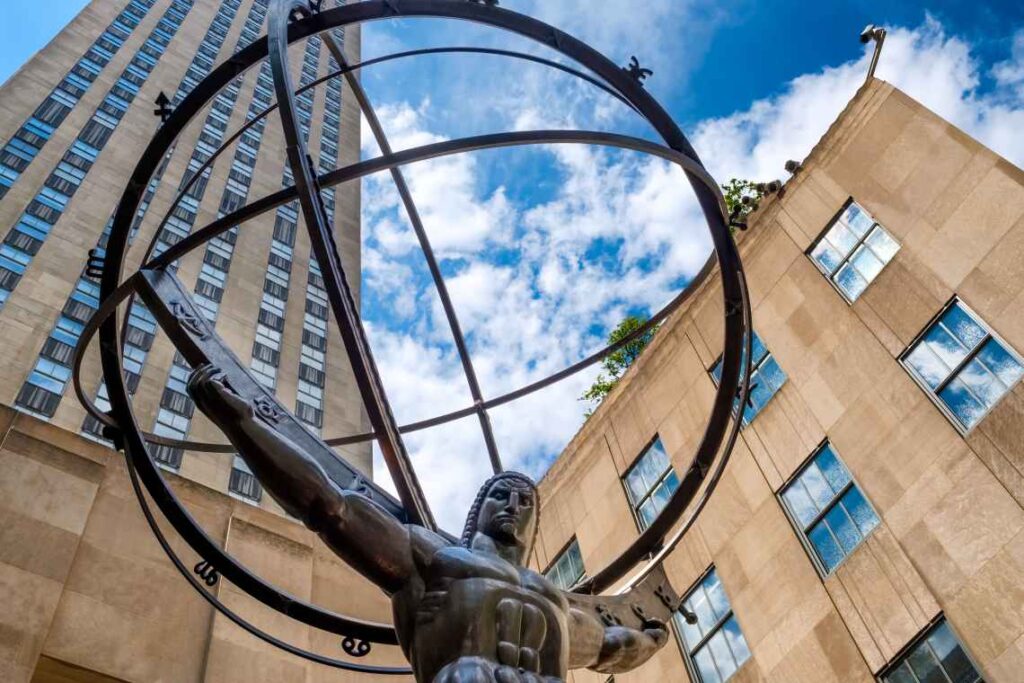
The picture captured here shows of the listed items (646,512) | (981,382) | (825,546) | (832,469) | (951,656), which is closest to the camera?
(951,656)

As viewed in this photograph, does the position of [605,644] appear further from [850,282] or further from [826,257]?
[826,257]

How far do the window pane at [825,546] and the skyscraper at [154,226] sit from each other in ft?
40.4

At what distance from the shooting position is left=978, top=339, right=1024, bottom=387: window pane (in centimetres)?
1074

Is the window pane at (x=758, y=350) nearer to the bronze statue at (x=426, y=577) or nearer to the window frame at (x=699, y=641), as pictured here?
the window frame at (x=699, y=641)

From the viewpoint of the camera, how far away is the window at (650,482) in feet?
51.6

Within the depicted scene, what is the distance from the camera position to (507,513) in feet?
16.7

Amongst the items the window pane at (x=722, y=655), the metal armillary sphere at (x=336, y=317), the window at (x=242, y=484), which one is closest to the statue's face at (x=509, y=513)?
the metal armillary sphere at (x=336, y=317)

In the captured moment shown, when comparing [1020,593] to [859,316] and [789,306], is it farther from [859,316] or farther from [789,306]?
[789,306]

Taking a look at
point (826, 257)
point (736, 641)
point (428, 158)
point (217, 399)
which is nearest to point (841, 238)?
point (826, 257)

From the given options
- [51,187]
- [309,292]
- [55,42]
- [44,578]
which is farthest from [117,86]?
[44,578]

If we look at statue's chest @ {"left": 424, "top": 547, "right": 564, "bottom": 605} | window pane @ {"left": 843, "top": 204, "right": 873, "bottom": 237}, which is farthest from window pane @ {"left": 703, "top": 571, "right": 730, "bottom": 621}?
statue's chest @ {"left": 424, "top": 547, "right": 564, "bottom": 605}

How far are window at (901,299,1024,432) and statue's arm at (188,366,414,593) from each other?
9.15 m

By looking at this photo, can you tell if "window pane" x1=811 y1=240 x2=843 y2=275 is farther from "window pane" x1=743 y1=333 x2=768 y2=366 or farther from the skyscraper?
the skyscraper

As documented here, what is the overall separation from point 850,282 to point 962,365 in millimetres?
2974
